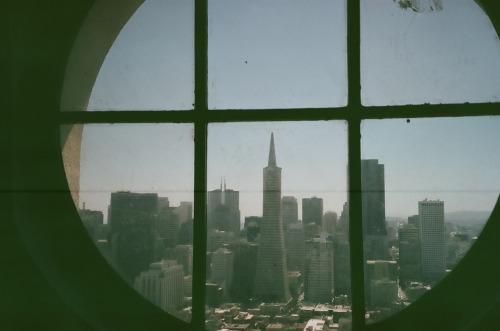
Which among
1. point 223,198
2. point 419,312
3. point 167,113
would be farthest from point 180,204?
point 419,312

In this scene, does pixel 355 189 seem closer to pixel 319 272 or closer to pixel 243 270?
pixel 319 272

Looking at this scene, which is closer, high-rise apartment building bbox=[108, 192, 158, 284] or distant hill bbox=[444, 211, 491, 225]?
distant hill bbox=[444, 211, 491, 225]

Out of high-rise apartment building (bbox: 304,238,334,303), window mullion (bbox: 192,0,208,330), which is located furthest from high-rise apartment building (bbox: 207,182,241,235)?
high-rise apartment building (bbox: 304,238,334,303)

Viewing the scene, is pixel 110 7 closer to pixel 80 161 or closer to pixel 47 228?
pixel 80 161

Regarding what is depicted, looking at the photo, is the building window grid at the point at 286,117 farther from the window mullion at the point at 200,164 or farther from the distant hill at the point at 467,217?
the distant hill at the point at 467,217

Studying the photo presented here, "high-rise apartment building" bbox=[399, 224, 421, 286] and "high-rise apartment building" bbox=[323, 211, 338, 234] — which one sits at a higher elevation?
"high-rise apartment building" bbox=[323, 211, 338, 234]

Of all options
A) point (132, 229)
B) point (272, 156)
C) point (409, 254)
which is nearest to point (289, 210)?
point (272, 156)

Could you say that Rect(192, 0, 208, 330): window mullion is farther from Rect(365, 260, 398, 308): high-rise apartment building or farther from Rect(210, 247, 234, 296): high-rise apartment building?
Rect(365, 260, 398, 308): high-rise apartment building
